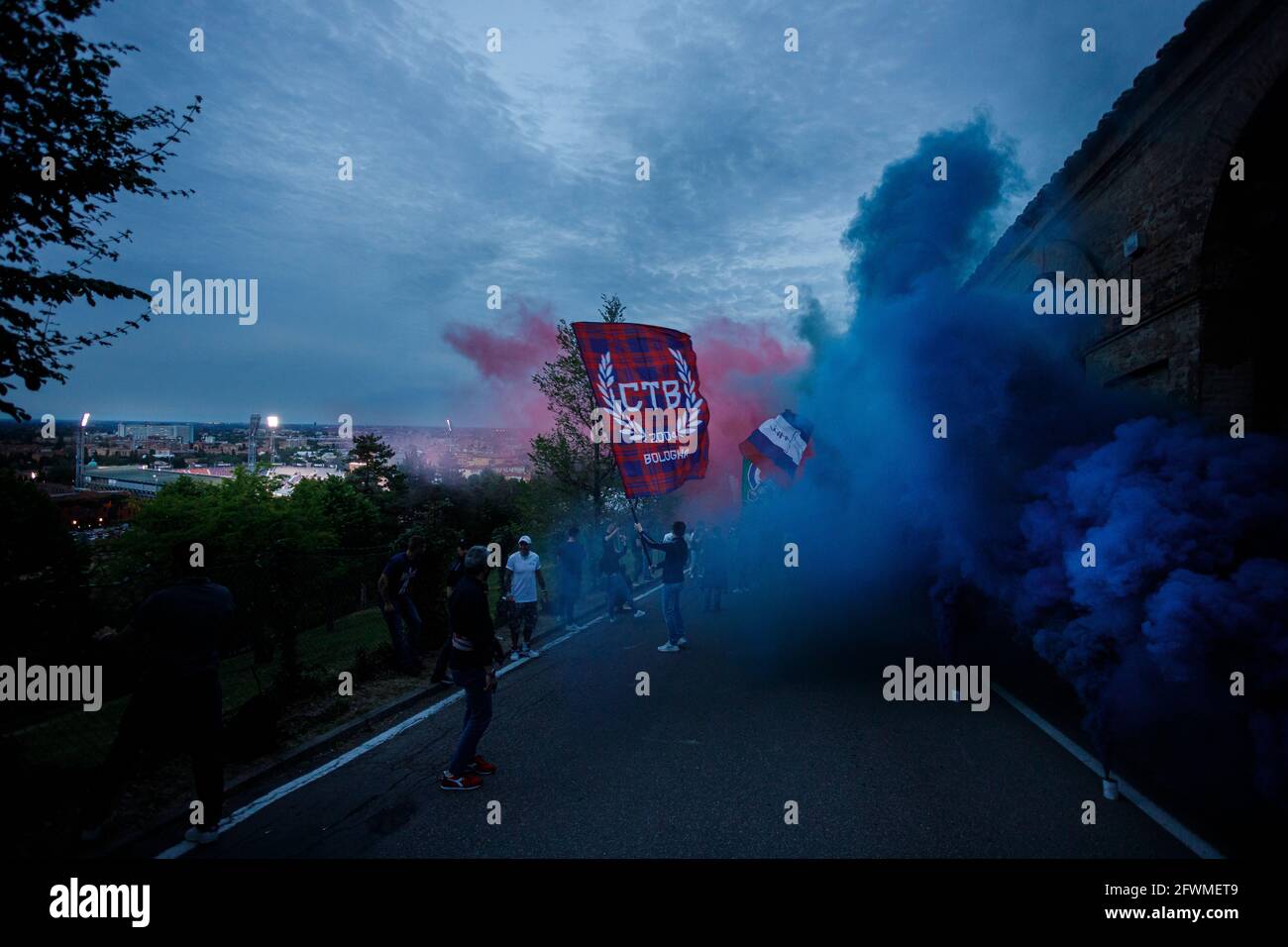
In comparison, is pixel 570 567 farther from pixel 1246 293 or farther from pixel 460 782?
pixel 1246 293

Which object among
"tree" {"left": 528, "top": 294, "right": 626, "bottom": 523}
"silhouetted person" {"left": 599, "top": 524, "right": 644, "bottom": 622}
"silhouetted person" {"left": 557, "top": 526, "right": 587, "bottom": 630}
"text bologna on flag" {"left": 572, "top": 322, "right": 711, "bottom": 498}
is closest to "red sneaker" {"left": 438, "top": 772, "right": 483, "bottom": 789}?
"text bologna on flag" {"left": 572, "top": 322, "right": 711, "bottom": 498}

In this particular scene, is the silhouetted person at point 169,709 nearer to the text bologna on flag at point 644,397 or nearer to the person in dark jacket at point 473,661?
the person in dark jacket at point 473,661

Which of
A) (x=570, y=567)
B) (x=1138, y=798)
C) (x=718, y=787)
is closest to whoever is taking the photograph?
(x=1138, y=798)

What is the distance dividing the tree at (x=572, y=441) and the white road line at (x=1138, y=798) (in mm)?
14873

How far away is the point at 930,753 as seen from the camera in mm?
5242

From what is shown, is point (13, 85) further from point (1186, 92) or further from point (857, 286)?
point (857, 286)

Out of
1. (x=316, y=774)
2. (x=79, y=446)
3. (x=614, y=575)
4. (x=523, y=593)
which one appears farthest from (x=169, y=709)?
(x=79, y=446)

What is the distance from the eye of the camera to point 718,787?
4.63m

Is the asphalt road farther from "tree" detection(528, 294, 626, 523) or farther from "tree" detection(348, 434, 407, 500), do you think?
"tree" detection(348, 434, 407, 500)

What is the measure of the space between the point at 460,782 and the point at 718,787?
75.3 inches

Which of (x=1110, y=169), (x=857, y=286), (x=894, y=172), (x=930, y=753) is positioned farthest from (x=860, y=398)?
(x=894, y=172)

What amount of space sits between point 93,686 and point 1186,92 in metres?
13.0

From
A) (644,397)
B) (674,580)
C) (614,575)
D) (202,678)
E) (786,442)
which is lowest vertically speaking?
(614,575)

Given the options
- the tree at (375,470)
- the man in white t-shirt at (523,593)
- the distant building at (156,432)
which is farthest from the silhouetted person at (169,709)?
the tree at (375,470)
